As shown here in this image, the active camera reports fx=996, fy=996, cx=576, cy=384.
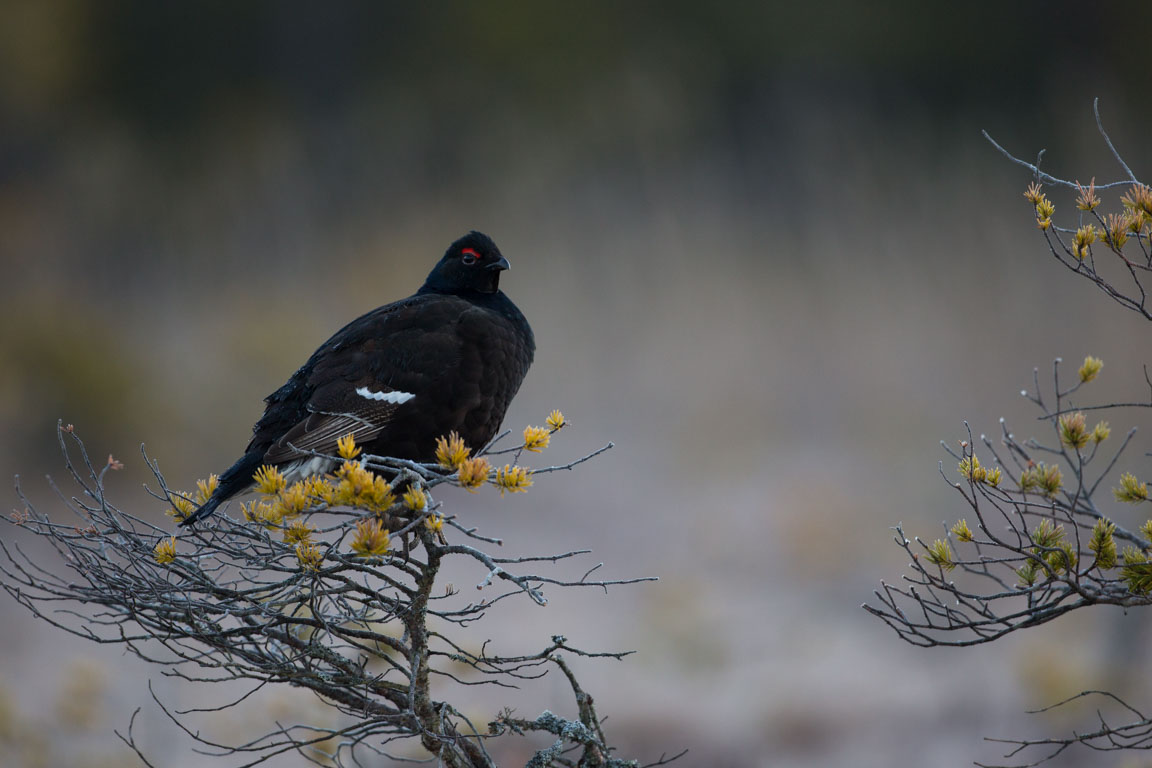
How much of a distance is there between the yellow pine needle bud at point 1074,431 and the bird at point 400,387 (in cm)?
219

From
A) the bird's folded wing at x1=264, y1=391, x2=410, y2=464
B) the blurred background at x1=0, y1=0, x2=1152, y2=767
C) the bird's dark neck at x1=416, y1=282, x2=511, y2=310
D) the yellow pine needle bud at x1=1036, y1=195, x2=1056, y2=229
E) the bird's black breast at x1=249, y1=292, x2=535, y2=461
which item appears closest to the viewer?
the yellow pine needle bud at x1=1036, y1=195, x2=1056, y2=229

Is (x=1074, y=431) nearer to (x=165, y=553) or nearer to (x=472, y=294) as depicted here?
(x=165, y=553)

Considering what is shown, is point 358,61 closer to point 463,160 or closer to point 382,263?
point 463,160

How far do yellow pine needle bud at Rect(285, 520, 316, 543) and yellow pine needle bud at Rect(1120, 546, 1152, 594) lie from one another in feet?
6.57

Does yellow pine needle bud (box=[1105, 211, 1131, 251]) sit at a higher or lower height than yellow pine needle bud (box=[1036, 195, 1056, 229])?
lower

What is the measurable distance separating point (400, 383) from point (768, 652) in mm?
6366

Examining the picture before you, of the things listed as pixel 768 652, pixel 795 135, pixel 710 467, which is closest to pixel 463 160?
pixel 795 135

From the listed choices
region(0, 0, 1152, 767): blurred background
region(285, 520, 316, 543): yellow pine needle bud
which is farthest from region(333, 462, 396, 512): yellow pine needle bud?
region(0, 0, 1152, 767): blurred background

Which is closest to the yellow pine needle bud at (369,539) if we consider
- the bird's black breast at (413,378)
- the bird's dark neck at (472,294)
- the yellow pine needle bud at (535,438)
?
the yellow pine needle bud at (535,438)

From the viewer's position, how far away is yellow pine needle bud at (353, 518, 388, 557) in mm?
2219

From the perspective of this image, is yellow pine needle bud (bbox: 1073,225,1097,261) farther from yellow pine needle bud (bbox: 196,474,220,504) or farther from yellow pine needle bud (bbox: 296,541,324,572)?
yellow pine needle bud (bbox: 196,474,220,504)

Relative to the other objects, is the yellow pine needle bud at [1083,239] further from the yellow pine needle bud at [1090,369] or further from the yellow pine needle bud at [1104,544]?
the yellow pine needle bud at [1104,544]

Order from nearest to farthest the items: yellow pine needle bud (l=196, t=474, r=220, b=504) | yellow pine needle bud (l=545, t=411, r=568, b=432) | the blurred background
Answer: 1. yellow pine needle bud (l=545, t=411, r=568, b=432)
2. yellow pine needle bud (l=196, t=474, r=220, b=504)
3. the blurred background

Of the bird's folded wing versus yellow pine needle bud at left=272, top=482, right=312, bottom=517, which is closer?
yellow pine needle bud at left=272, top=482, right=312, bottom=517
